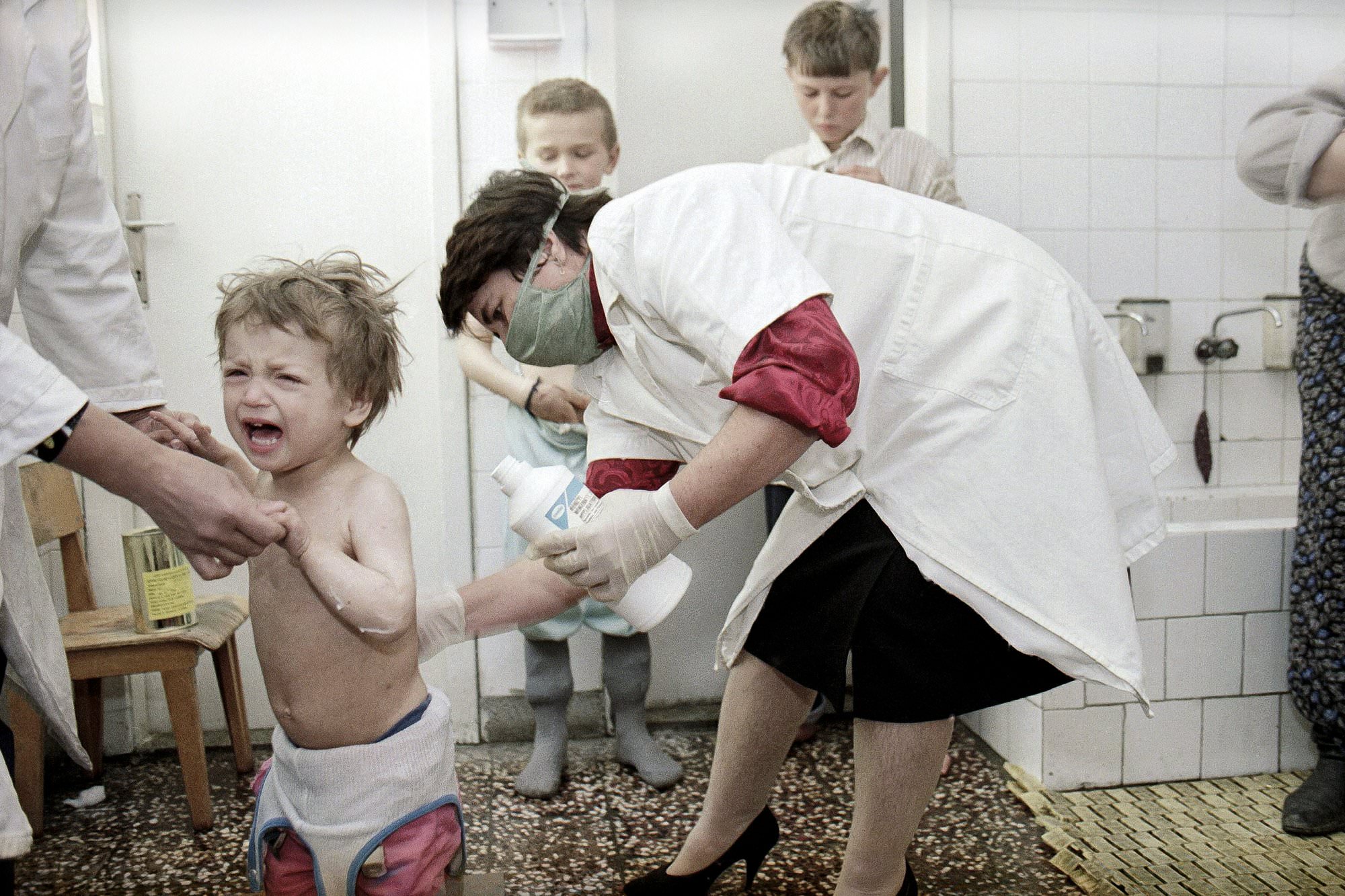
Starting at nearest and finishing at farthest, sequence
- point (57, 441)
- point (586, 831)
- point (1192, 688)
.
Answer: point (57, 441) → point (586, 831) → point (1192, 688)

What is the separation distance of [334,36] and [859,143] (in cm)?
113

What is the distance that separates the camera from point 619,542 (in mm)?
1139

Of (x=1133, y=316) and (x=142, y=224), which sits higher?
(x=142, y=224)

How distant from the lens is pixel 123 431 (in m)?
0.97

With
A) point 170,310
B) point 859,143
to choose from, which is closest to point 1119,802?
point 859,143

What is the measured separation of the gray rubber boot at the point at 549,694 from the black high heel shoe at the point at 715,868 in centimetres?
59

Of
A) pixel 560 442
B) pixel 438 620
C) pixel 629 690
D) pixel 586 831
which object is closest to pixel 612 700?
pixel 629 690

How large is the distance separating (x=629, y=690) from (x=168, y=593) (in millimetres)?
894

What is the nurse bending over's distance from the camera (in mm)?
1120

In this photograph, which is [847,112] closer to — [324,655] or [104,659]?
[324,655]

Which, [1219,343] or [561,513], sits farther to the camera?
[1219,343]

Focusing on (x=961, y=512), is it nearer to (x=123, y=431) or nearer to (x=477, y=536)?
(x=123, y=431)

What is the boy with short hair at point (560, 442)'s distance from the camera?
6.86 feet

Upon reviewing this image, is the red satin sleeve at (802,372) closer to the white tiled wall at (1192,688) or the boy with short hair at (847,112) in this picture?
the boy with short hair at (847,112)
